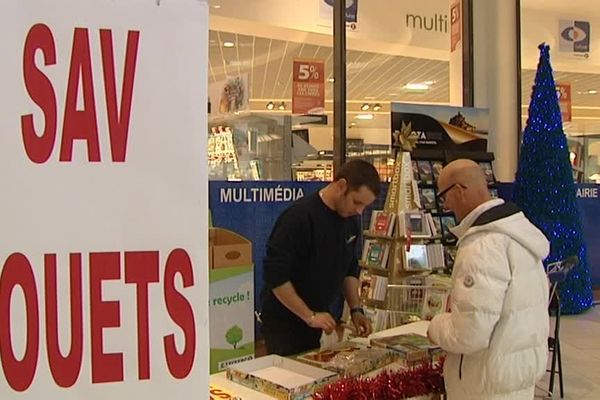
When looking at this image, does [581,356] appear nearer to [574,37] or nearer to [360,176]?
[360,176]

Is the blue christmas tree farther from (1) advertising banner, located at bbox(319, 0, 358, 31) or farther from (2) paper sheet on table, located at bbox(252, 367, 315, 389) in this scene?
(2) paper sheet on table, located at bbox(252, 367, 315, 389)

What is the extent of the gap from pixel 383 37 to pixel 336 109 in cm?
162

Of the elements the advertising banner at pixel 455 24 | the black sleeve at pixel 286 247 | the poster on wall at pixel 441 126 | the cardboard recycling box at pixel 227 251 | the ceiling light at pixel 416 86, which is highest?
the advertising banner at pixel 455 24

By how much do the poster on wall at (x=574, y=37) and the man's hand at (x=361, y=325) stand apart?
691cm

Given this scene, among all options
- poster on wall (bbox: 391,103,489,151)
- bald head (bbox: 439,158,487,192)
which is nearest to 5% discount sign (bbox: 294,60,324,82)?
poster on wall (bbox: 391,103,489,151)

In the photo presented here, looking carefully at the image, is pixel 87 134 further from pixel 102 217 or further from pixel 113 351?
pixel 113 351

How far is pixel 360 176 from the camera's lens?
2.68 m

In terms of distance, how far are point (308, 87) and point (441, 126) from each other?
155cm

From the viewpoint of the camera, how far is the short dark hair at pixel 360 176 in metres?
2.68

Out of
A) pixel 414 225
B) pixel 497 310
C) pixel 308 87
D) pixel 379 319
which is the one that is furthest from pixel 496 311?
pixel 308 87

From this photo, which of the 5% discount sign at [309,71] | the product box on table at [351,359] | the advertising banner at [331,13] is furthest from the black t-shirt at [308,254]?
the advertising banner at [331,13]

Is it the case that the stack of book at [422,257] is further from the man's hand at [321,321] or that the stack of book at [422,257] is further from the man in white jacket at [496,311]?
the man in white jacket at [496,311]

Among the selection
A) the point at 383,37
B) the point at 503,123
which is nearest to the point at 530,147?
the point at 503,123

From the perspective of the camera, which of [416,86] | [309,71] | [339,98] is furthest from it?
[416,86]
